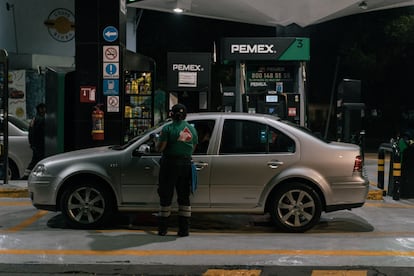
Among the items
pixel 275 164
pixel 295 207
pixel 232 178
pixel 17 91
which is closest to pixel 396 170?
pixel 295 207

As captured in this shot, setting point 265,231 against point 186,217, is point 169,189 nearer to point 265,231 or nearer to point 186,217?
point 186,217

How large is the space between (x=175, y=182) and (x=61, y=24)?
1484 centimetres

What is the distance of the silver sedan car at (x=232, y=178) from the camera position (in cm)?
746

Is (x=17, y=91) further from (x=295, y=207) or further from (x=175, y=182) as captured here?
(x=295, y=207)

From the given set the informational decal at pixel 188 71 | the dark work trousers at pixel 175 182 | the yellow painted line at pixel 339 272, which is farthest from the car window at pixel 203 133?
the informational decal at pixel 188 71

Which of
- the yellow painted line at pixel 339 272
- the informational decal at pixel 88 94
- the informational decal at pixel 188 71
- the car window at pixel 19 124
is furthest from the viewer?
the informational decal at pixel 188 71

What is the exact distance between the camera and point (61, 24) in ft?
66.9

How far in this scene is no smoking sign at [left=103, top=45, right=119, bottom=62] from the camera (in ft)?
34.4

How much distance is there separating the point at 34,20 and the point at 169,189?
49.8 feet

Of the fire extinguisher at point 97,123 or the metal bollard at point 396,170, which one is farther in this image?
the fire extinguisher at point 97,123

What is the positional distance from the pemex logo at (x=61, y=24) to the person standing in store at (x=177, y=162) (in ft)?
47.8

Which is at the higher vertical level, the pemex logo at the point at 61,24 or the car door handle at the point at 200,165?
the pemex logo at the point at 61,24

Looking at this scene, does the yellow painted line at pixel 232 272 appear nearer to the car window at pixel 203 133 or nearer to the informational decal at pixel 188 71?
the car window at pixel 203 133

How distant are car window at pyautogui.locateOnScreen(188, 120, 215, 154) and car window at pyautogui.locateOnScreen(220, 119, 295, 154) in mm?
188
